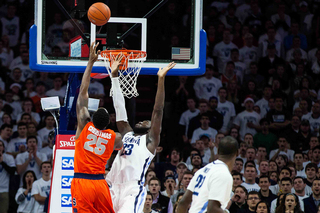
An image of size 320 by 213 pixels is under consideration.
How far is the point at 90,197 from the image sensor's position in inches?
248

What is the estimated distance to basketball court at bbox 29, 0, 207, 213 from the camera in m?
7.20

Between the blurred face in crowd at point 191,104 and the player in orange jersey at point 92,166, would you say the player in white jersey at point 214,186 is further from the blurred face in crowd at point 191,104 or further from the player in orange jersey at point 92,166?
the blurred face in crowd at point 191,104

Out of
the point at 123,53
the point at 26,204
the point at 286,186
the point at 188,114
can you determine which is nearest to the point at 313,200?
the point at 286,186

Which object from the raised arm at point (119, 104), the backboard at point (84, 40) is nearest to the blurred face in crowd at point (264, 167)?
the backboard at point (84, 40)

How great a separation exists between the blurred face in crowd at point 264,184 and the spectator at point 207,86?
10.4ft

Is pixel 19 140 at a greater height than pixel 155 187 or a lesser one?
greater

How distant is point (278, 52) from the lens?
45.9 feet

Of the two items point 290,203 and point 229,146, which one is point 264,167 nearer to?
point 290,203

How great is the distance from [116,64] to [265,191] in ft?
15.1

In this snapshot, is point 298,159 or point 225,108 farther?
point 225,108

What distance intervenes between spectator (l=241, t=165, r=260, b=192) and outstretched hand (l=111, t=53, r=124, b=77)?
14.6 ft

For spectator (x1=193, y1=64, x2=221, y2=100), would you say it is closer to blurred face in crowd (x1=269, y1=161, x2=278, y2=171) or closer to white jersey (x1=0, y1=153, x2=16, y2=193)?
blurred face in crowd (x1=269, y1=161, x2=278, y2=171)

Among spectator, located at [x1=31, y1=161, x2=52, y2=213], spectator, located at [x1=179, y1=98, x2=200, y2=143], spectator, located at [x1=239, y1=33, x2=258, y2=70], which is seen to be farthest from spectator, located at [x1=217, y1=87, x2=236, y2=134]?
spectator, located at [x1=31, y1=161, x2=52, y2=213]

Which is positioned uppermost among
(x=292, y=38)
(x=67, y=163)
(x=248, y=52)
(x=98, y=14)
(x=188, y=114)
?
(x=292, y=38)
